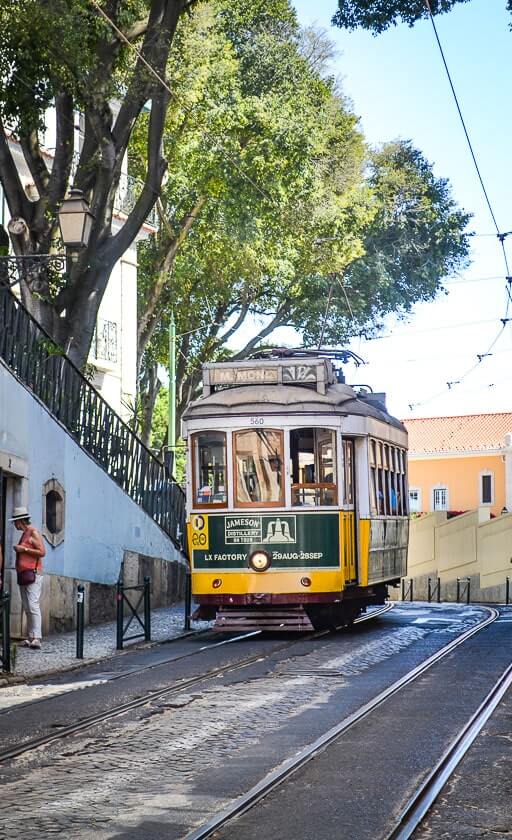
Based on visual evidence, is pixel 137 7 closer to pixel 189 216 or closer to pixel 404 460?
pixel 404 460

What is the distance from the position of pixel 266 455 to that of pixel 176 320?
22713 millimetres

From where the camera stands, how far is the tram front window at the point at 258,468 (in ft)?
56.3

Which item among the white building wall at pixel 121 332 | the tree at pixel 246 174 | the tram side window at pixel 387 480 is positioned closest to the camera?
the tram side window at pixel 387 480

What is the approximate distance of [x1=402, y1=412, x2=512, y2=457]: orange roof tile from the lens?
76.9 meters

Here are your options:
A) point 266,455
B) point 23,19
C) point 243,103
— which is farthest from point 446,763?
point 243,103

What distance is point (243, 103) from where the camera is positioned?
30.2m

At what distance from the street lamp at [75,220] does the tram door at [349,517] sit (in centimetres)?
429

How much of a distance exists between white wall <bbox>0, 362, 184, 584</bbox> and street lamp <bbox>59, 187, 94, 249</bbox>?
194 centimetres

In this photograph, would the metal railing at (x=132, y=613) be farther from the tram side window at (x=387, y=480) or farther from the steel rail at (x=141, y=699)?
the tram side window at (x=387, y=480)

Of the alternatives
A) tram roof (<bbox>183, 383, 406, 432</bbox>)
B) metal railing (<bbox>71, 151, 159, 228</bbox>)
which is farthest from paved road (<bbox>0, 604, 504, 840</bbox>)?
metal railing (<bbox>71, 151, 159, 228</bbox>)

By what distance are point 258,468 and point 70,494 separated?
3.37 metres

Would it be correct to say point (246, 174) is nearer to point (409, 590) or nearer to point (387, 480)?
point (387, 480)

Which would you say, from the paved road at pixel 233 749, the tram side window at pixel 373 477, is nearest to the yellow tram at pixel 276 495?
the tram side window at pixel 373 477

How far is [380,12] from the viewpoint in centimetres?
1911
